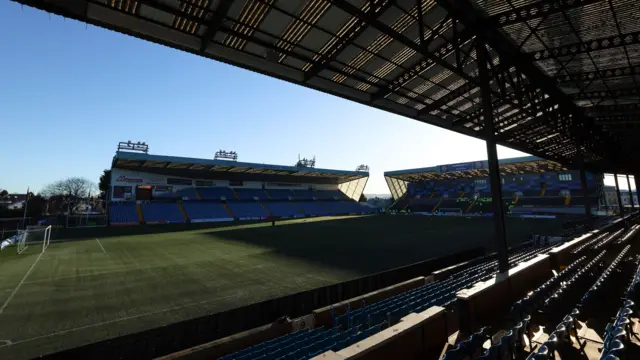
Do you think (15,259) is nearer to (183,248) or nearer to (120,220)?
(183,248)

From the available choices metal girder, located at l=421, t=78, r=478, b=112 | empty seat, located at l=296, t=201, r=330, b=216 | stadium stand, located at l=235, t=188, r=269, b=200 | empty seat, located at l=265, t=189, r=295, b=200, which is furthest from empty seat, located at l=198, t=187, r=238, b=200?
metal girder, located at l=421, t=78, r=478, b=112

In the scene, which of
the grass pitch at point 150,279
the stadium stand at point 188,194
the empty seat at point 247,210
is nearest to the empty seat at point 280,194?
the empty seat at point 247,210

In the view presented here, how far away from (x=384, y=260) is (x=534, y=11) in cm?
1312

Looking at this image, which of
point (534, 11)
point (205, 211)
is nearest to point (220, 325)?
point (534, 11)

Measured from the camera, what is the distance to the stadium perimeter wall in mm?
5641

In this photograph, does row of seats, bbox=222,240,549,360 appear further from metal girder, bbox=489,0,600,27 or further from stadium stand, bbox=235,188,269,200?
stadium stand, bbox=235,188,269,200

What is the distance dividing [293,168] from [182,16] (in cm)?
4806

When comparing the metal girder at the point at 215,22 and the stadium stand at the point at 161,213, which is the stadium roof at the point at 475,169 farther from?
the stadium stand at the point at 161,213

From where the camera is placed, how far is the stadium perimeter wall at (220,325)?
5641mm

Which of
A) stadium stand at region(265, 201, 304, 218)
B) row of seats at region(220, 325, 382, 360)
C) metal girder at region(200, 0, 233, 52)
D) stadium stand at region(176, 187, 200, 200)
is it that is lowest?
row of seats at region(220, 325, 382, 360)

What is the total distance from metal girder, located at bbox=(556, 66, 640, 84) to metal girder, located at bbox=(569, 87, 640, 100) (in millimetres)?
2042

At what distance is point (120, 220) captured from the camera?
3947 cm

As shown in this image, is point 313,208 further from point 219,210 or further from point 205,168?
point 205,168

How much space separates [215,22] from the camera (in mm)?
6789
